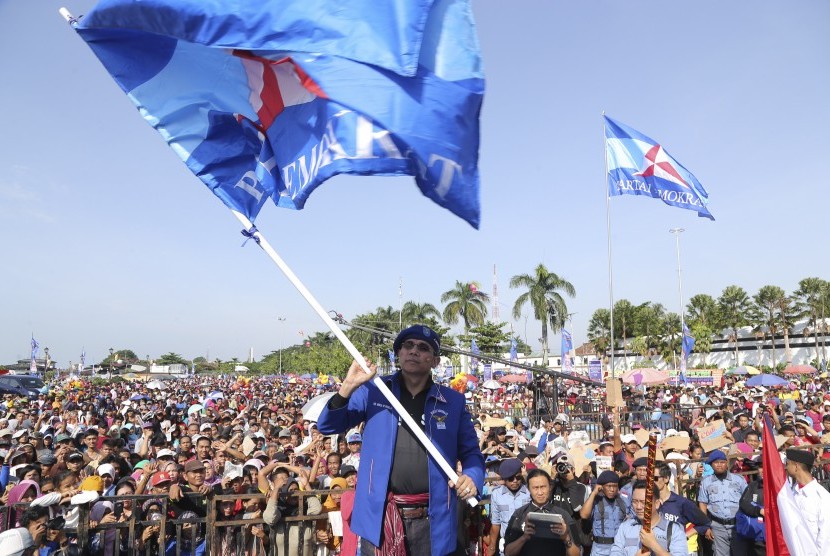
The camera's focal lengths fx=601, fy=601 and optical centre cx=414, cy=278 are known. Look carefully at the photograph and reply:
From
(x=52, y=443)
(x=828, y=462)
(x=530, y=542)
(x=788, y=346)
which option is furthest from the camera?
(x=788, y=346)

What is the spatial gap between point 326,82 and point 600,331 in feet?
255

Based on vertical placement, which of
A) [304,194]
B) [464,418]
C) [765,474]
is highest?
[304,194]

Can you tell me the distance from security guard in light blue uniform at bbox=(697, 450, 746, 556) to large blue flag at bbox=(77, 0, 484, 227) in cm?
528

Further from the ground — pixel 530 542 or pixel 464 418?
pixel 464 418

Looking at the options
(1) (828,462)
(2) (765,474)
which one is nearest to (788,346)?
(1) (828,462)

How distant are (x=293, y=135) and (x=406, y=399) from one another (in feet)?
5.99

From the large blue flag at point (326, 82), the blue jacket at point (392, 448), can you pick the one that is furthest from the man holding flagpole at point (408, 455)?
the large blue flag at point (326, 82)

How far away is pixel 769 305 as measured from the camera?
2842 inches

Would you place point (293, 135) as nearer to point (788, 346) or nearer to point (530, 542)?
point (530, 542)

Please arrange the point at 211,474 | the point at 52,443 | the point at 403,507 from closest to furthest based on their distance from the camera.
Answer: the point at 403,507, the point at 211,474, the point at 52,443

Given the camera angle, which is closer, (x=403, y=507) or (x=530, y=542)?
(x=403, y=507)

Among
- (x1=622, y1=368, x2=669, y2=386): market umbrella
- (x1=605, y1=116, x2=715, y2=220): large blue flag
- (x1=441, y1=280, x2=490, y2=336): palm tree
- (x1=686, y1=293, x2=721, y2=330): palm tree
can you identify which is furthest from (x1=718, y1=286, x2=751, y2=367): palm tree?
(x1=605, y1=116, x2=715, y2=220): large blue flag

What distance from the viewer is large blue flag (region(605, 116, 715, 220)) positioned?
12930 millimetres

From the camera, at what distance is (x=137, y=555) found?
17.4 feet
